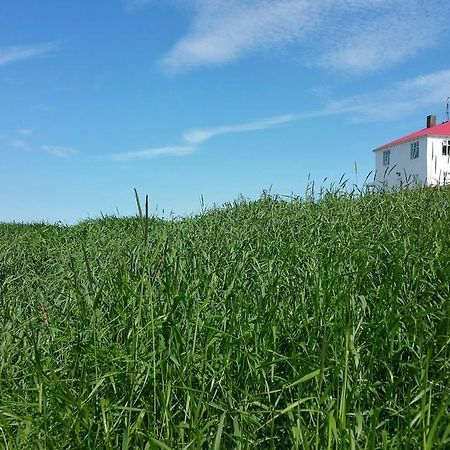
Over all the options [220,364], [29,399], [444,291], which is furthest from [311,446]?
[444,291]

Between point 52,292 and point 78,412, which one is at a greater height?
point 52,292

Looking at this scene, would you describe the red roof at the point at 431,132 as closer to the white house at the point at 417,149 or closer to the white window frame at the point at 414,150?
the white house at the point at 417,149

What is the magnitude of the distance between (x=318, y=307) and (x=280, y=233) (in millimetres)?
3139

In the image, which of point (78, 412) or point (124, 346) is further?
point (124, 346)

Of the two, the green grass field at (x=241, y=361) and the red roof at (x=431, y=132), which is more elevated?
the red roof at (x=431, y=132)

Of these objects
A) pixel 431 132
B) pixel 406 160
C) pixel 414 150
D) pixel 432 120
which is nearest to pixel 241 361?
pixel 431 132

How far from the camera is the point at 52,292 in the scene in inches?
235

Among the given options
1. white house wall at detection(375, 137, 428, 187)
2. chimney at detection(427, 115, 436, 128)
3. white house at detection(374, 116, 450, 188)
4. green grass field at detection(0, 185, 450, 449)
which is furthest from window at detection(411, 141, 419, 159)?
green grass field at detection(0, 185, 450, 449)

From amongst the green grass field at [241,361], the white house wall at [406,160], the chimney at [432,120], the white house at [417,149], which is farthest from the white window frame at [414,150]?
the green grass field at [241,361]

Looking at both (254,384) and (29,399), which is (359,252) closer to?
(254,384)

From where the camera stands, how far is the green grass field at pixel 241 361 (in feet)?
8.54

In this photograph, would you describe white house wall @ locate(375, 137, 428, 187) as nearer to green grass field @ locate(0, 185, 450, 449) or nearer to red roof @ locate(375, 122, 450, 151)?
red roof @ locate(375, 122, 450, 151)

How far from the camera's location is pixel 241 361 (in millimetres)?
3188

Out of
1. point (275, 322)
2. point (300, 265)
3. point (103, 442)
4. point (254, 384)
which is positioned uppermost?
point (300, 265)
